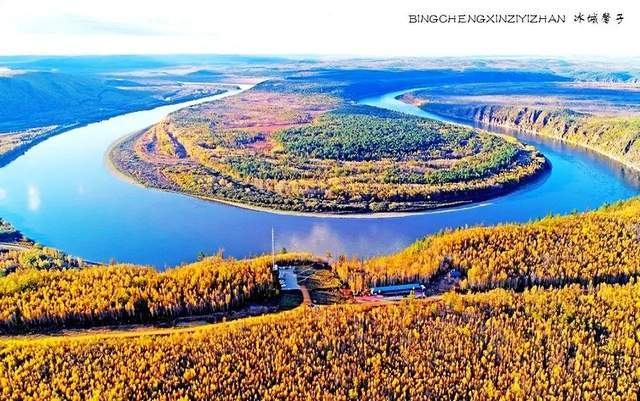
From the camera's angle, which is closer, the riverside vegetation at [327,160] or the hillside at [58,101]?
the riverside vegetation at [327,160]

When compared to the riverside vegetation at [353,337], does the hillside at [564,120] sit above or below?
above

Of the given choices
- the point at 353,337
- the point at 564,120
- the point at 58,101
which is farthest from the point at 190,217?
the point at 58,101

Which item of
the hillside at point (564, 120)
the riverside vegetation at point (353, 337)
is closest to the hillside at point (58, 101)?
the riverside vegetation at point (353, 337)

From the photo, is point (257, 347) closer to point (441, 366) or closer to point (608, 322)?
point (441, 366)

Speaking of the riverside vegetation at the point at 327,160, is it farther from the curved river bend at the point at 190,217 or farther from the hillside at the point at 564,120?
the hillside at the point at 564,120

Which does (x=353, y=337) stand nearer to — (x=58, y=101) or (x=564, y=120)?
(x=564, y=120)

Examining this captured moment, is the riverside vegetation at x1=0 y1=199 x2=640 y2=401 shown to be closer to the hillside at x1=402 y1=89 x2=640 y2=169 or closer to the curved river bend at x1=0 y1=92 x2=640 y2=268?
the curved river bend at x1=0 y1=92 x2=640 y2=268
